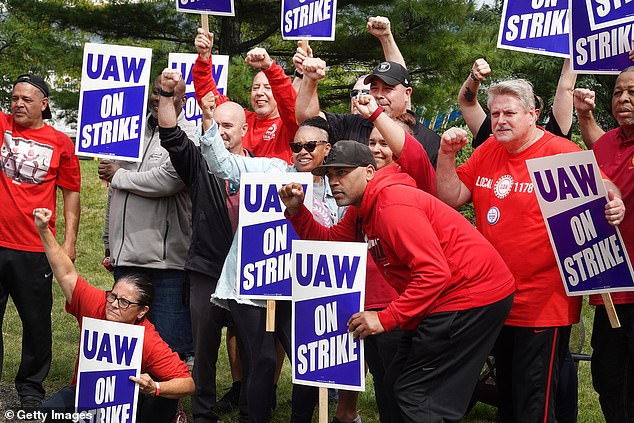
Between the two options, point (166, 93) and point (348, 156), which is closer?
point (348, 156)

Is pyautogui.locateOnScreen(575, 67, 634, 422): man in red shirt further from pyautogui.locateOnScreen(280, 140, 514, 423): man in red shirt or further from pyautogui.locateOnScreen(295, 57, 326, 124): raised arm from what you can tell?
pyautogui.locateOnScreen(295, 57, 326, 124): raised arm

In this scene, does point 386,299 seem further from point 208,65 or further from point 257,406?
point 208,65

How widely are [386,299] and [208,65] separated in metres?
2.25

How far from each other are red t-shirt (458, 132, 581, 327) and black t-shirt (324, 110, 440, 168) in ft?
3.39

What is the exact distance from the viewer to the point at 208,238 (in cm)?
675

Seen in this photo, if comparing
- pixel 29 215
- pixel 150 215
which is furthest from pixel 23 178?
pixel 150 215

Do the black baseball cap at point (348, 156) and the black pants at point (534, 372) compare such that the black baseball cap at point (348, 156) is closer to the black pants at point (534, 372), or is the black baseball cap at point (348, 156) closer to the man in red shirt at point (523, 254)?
the man in red shirt at point (523, 254)

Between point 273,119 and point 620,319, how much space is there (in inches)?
122

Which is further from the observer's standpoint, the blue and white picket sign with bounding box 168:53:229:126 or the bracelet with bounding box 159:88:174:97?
the blue and white picket sign with bounding box 168:53:229:126

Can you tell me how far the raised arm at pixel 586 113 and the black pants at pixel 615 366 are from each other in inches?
46.9

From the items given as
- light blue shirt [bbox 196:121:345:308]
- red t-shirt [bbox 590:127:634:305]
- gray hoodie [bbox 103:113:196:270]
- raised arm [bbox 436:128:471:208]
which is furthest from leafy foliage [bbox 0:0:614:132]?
red t-shirt [bbox 590:127:634:305]

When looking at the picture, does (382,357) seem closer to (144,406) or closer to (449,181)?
(449,181)

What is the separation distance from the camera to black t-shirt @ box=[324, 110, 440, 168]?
653 centimetres

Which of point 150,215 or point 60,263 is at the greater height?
point 150,215
